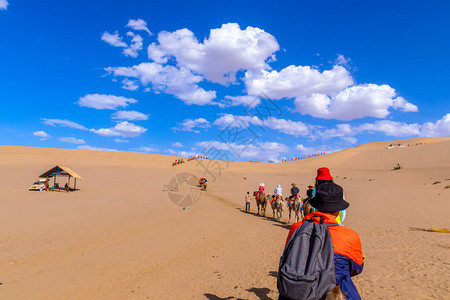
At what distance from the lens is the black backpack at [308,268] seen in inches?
75.6

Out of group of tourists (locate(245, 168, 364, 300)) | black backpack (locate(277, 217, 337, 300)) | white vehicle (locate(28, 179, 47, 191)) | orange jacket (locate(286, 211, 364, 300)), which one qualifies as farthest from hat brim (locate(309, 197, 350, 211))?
white vehicle (locate(28, 179, 47, 191))

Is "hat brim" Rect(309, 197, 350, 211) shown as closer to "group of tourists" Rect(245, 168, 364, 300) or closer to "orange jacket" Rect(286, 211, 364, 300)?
"group of tourists" Rect(245, 168, 364, 300)

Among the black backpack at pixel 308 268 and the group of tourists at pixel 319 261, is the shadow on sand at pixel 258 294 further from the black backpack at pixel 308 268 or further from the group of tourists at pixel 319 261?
the black backpack at pixel 308 268

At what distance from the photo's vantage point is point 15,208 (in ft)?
52.4

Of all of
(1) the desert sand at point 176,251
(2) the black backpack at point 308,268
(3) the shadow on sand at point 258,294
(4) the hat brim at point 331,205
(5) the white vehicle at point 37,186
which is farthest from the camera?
(5) the white vehicle at point 37,186

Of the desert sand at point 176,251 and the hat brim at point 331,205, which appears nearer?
the hat brim at point 331,205

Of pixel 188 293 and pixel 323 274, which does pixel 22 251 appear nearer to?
pixel 188 293

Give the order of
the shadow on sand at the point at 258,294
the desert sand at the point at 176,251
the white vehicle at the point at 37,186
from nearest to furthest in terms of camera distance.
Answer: the shadow on sand at the point at 258,294
the desert sand at the point at 176,251
the white vehicle at the point at 37,186

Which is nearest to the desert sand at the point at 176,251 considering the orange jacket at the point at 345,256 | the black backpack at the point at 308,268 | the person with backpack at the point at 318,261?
the orange jacket at the point at 345,256

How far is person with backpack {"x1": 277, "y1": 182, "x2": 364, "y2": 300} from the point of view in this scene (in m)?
1.93

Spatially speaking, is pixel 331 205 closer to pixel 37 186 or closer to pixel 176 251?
pixel 176 251

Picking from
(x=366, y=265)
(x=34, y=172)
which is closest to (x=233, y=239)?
(x=366, y=265)

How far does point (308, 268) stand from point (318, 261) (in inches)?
4.2

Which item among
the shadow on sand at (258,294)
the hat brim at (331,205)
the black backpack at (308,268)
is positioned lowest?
the shadow on sand at (258,294)
